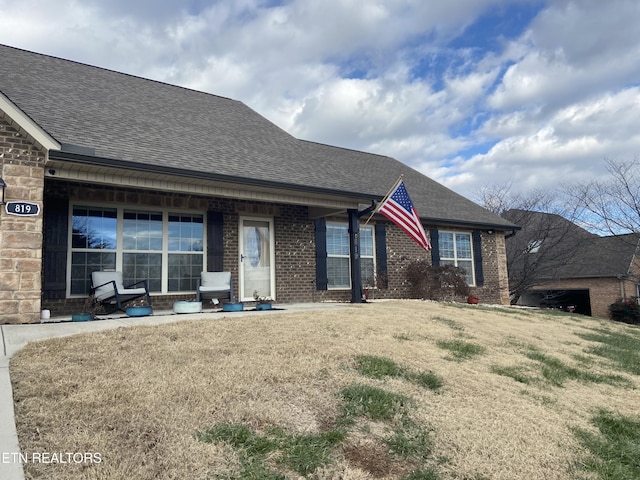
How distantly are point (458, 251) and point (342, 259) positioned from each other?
476cm

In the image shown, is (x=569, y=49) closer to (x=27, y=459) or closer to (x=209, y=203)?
(x=209, y=203)

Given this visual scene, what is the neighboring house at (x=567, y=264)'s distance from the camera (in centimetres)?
2170

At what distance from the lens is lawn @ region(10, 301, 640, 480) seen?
2.61 metres

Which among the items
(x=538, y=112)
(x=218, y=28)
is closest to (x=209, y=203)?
(x=218, y=28)

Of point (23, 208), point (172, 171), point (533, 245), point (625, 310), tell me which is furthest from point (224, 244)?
point (625, 310)

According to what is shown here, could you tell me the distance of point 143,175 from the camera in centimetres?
759

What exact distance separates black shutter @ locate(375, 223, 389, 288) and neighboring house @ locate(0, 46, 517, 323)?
0.03m

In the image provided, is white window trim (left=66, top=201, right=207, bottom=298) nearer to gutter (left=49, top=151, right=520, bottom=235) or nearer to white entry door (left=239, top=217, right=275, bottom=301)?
white entry door (left=239, top=217, right=275, bottom=301)

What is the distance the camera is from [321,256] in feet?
36.4

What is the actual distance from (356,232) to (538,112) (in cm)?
1297

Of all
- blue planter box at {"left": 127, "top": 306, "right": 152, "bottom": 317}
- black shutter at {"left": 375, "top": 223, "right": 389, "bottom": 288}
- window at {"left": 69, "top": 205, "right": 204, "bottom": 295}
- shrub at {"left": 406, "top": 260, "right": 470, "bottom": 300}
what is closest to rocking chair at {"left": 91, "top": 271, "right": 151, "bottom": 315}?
blue planter box at {"left": 127, "top": 306, "right": 152, "bottom": 317}

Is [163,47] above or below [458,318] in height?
above

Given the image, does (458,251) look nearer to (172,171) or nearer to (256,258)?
(256,258)

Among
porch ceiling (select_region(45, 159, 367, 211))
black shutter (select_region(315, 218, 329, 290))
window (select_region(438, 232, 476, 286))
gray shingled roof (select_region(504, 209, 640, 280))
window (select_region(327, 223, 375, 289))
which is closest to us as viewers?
porch ceiling (select_region(45, 159, 367, 211))
